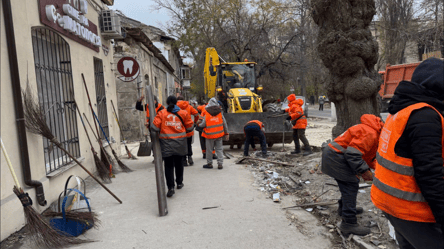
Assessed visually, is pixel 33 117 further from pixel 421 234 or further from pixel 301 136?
pixel 301 136

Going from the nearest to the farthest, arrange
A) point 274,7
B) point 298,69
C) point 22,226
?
point 22,226 → point 274,7 → point 298,69

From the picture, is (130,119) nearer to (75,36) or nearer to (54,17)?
(75,36)

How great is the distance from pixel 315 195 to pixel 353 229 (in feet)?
4.91

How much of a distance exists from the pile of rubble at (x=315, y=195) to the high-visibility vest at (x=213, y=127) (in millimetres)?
1077

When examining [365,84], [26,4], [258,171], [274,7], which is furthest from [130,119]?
[274,7]

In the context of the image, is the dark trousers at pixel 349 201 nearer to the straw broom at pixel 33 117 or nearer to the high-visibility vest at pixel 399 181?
the high-visibility vest at pixel 399 181

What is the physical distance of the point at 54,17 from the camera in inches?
218

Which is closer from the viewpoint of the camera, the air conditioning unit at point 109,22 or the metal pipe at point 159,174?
the metal pipe at point 159,174

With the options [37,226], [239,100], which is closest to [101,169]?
[37,226]

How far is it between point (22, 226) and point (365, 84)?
18.2 feet

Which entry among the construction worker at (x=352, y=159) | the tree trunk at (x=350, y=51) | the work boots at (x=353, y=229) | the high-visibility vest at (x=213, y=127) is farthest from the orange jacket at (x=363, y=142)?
the high-visibility vest at (x=213, y=127)

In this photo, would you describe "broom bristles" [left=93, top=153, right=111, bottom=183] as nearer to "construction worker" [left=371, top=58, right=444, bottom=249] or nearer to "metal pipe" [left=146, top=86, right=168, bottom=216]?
"metal pipe" [left=146, top=86, right=168, bottom=216]

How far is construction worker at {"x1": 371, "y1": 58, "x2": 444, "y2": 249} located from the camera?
1868mm

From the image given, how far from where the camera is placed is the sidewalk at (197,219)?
3678 millimetres
